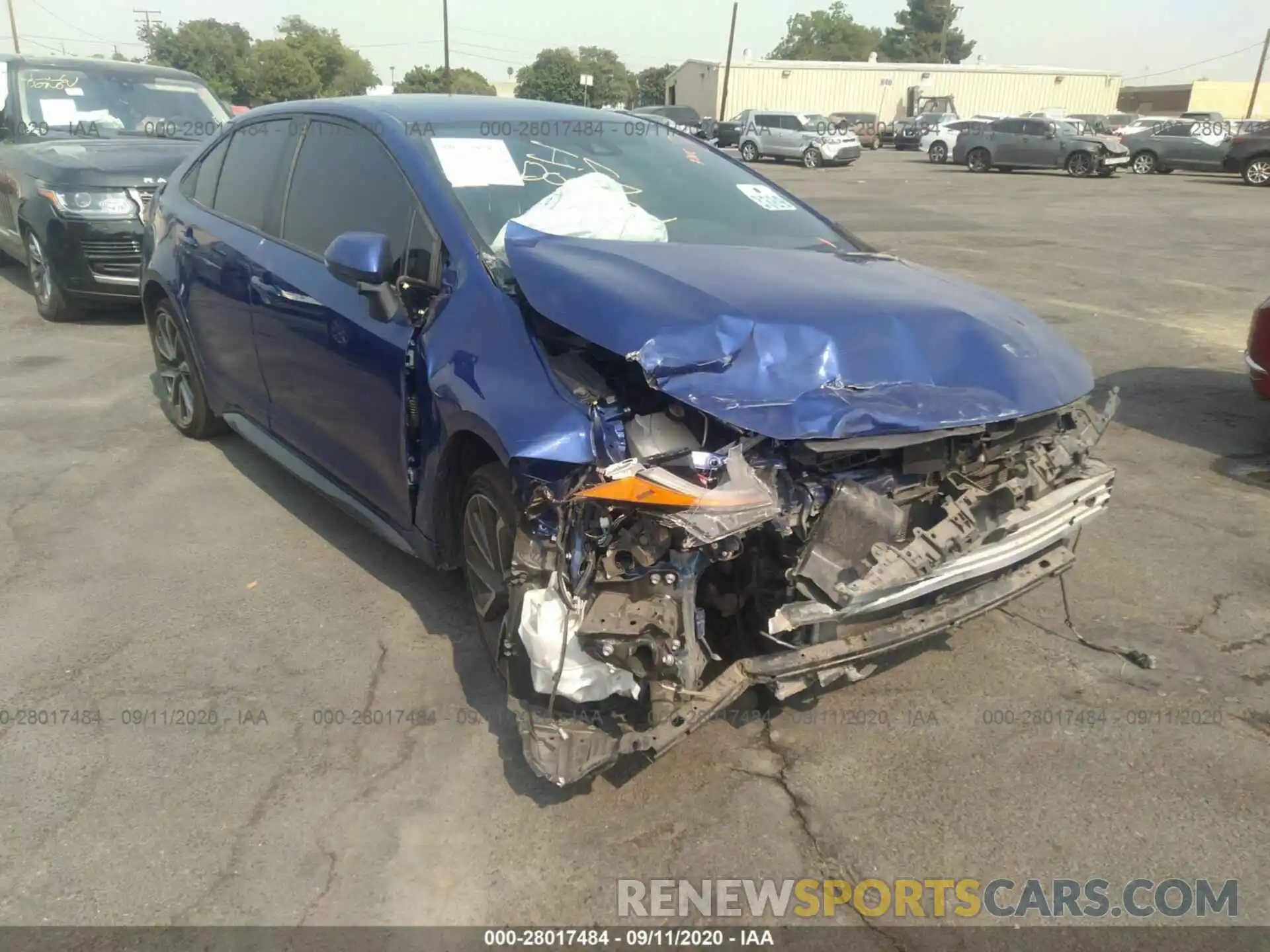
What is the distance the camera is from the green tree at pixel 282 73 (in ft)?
219

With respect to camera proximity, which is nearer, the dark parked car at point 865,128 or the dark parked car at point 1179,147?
the dark parked car at point 1179,147

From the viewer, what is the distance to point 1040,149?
2741cm

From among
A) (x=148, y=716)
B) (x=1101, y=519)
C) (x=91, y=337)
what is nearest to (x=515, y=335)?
(x=148, y=716)

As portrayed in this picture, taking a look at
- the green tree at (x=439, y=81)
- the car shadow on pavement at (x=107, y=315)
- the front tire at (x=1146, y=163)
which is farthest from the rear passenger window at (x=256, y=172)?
the green tree at (x=439, y=81)

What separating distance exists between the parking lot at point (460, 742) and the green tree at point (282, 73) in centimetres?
6591

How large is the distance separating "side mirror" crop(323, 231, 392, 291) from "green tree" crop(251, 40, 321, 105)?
218ft

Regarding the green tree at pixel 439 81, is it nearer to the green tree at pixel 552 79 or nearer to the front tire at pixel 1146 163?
the green tree at pixel 552 79

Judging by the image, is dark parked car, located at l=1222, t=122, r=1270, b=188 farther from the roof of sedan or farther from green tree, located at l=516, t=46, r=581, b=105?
green tree, located at l=516, t=46, r=581, b=105

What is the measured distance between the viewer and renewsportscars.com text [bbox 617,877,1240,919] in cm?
244

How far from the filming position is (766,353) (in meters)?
Result: 2.60

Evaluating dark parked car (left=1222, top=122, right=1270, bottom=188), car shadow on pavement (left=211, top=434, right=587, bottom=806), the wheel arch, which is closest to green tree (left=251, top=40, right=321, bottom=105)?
dark parked car (left=1222, top=122, right=1270, bottom=188)

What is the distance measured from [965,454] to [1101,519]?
2.11 meters

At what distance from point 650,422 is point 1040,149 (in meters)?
28.6

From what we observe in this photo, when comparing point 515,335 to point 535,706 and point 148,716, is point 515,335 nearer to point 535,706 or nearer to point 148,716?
point 535,706
